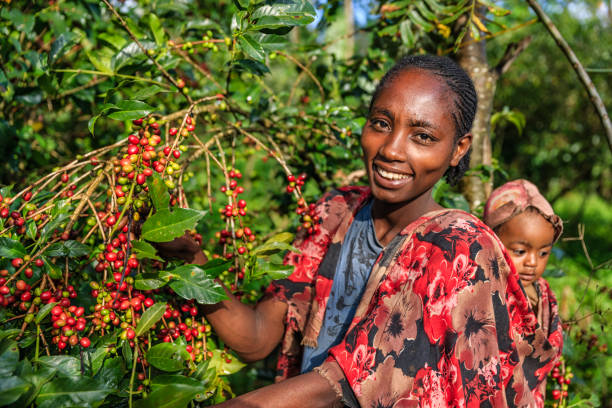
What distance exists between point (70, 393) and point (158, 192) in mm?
468

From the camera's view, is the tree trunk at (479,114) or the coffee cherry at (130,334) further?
the tree trunk at (479,114)

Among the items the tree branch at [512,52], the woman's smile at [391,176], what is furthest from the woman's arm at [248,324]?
the tree branch at [512,52]

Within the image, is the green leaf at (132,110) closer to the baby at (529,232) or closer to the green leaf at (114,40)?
the green leaf at (114,40)

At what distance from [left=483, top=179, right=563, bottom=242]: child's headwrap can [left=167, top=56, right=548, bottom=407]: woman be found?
0.37 metres

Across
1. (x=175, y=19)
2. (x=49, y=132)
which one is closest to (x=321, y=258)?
(x=175, y=19)

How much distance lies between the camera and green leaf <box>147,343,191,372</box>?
45.7 inches

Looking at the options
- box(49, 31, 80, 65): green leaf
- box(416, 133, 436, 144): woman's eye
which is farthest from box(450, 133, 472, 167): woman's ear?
box(49, 31, 80, 65): green leaf

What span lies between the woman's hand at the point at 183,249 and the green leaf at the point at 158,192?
265mm

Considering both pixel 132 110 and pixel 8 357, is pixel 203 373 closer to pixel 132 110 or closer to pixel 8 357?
pixel 8 357

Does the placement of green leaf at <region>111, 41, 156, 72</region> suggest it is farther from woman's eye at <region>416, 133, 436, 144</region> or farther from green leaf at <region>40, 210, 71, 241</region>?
woman's eye at <region>416, 133, 436, 144</region>

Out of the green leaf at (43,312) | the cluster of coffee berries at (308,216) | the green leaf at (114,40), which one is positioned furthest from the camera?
the green leaf at (114,40)

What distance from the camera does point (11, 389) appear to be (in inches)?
35.5

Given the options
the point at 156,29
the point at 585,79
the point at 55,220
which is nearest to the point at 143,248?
the point at 55,220

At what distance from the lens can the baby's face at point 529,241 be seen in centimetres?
195
